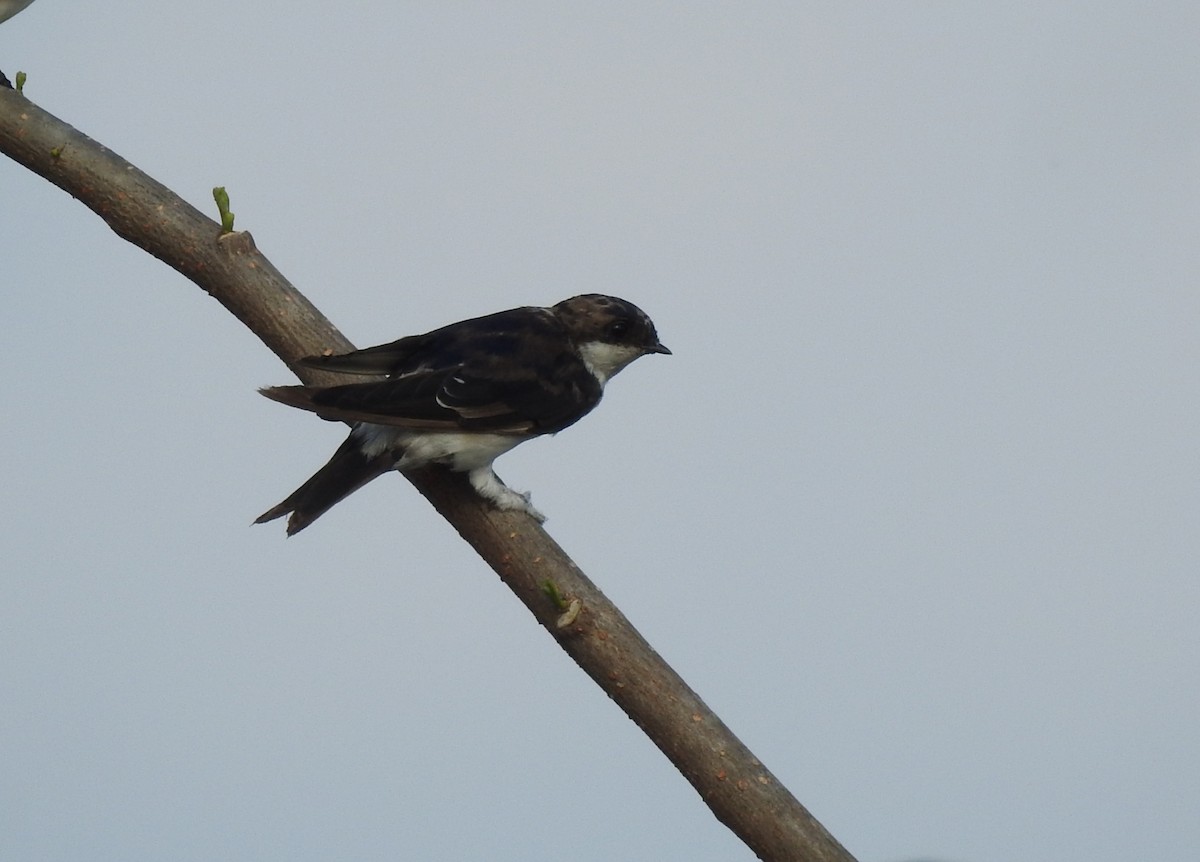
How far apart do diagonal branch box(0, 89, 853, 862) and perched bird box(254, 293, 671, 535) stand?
0.62ft

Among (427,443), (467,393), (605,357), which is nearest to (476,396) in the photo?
(467,393)

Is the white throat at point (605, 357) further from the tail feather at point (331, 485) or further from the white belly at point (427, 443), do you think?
the tail feather at point (331, 485)

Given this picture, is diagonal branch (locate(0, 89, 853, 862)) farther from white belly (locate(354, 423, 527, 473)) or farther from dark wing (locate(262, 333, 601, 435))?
dark wing (locate(262, 333, 601, 435))

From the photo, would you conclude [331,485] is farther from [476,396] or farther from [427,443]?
[476,396]

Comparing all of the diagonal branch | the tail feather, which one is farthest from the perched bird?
the diagonal branch

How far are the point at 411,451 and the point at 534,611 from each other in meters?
0.70

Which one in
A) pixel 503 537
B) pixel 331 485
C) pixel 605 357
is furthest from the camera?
pixel 605 357

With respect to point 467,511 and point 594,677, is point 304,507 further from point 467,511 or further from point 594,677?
point 594,677

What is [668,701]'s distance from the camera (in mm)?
4973

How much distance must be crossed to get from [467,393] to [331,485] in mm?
557

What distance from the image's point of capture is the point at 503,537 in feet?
17.5

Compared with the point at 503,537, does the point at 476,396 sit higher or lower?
higher

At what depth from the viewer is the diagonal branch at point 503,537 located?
4816 mm

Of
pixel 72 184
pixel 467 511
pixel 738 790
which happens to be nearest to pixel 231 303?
pixel 72 184
